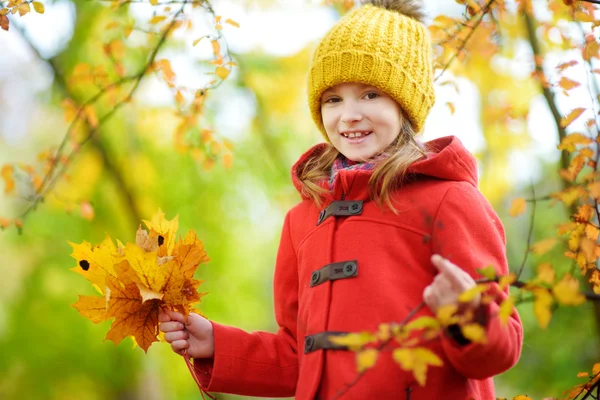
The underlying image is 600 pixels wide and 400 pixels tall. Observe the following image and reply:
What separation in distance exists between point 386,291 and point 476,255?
0.28 metres

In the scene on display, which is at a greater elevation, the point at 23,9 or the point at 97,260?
the point at 23,9

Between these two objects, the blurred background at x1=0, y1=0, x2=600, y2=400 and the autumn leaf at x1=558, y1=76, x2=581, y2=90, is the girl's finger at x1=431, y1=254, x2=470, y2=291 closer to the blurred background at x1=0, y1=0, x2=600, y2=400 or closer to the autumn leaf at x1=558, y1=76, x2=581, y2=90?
the autumn leaf at x1=558, y1=76, x2=581, y2=90

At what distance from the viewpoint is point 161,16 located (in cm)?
315

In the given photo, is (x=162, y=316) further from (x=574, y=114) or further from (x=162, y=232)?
(x=574, y=114)

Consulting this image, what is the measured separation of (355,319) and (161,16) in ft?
5.90

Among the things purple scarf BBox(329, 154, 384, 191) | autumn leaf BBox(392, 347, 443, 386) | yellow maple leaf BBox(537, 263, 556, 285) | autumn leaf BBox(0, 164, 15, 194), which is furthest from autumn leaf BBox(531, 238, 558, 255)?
autumn leaf BBox(0, 164, 15, 194)

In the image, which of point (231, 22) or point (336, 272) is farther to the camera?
point (231, 22)

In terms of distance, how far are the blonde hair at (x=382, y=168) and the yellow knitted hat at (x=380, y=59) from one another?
4.1 inches

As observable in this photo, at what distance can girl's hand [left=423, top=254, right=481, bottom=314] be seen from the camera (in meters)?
1.69

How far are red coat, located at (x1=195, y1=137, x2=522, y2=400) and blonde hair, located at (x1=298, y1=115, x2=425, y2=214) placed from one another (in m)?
0.03

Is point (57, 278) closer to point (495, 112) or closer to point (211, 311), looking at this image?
point (211, 311)

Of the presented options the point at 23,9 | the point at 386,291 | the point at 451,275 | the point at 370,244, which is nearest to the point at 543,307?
the point at 451,275

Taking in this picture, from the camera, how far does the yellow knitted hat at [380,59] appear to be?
2307 mm

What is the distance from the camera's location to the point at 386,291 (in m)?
2.03
